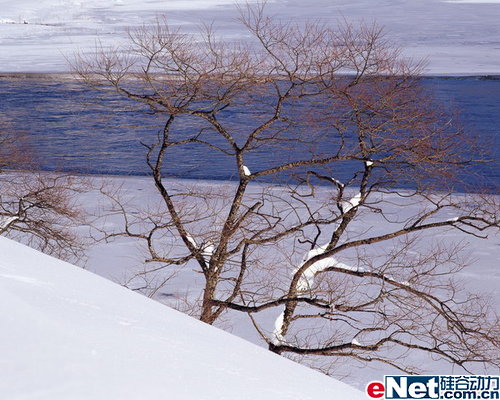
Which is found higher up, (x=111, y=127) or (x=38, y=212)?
(x=111, y=127)

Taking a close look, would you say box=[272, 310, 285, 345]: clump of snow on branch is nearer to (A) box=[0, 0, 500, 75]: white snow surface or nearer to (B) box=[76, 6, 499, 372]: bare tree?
(B) box=[76, 6, 499, 372]: bare tree

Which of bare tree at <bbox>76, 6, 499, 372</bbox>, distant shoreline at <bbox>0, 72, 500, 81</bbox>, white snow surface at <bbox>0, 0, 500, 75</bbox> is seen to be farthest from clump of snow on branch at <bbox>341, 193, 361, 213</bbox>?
distant shoreline at <bbox>0, 72, 500, 81</bbox>

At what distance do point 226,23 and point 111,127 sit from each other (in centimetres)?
1171

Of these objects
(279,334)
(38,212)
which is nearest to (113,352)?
(279,334)

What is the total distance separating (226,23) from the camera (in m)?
25.7

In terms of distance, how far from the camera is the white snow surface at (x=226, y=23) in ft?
67.9

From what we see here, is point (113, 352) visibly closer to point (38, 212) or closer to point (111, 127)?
point (38, 212)

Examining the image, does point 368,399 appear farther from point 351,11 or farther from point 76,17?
point 76,17

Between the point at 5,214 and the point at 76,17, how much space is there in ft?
75.1

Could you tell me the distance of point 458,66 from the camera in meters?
19.7

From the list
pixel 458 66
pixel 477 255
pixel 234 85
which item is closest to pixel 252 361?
pixel 234 85

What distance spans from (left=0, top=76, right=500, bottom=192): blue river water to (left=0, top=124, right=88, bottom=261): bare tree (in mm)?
2298

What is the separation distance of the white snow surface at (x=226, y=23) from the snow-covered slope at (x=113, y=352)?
1606 centimetres

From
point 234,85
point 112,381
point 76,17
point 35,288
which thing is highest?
point 76,17
